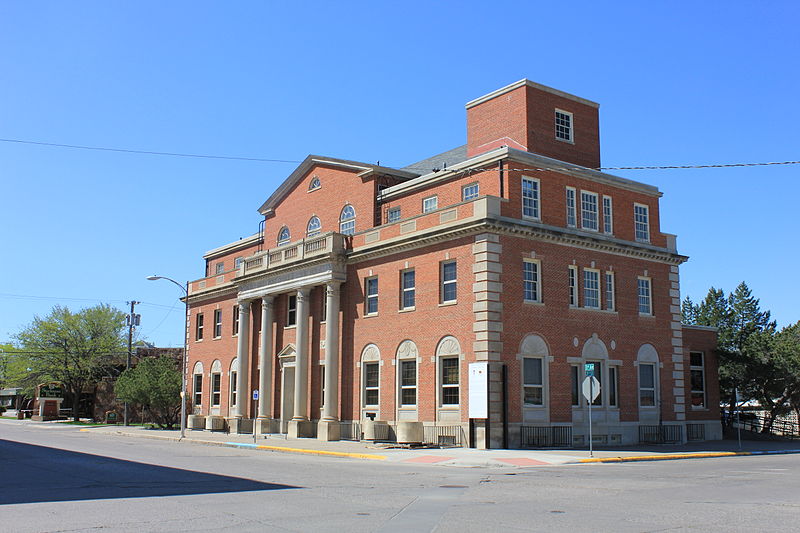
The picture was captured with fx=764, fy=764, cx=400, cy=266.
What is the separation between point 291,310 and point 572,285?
17740 millimetres

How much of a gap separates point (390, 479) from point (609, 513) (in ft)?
24.4

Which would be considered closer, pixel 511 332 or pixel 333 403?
pixel 511 332

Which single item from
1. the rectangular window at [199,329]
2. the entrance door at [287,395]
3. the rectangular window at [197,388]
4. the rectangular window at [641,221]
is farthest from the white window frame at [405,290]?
the rectangular window at [199,329]

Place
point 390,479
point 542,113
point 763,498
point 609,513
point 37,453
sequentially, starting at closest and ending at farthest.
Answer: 1. point 609,513
2. point 763,498
3. point 390,479
4. point 37,453
5. point 542,113

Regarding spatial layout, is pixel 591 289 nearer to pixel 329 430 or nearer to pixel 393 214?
pixel 393 214

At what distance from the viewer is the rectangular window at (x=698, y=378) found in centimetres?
4212

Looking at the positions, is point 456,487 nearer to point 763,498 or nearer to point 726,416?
point 763,498

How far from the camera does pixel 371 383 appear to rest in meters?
38.6

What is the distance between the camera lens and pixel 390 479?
1927cm

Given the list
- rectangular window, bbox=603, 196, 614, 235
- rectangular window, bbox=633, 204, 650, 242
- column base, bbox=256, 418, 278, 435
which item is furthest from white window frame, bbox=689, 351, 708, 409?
column base, bbox=256, 418, 278, 435

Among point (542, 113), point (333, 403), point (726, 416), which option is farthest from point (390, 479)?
point (726, 416)

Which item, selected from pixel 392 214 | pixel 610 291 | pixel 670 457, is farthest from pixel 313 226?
pixel 670 457

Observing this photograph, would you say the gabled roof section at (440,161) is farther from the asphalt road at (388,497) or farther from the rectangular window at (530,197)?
the asphalt road at (388,497)

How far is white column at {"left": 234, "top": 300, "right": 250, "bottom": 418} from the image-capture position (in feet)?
159
